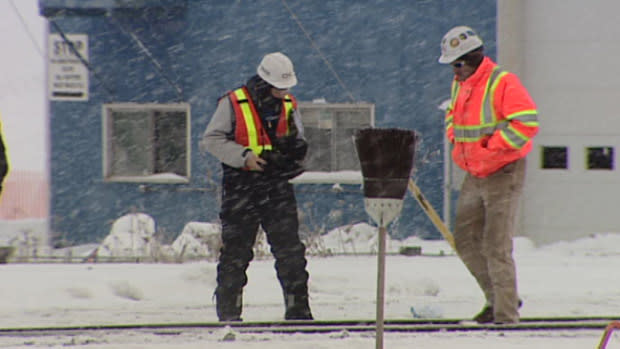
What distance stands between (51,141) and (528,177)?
750cm

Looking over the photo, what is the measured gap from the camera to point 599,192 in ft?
37.7

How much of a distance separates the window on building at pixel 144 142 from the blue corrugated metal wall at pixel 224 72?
6.2 inches

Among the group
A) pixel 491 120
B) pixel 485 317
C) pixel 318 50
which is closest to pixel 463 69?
pixel 491 120

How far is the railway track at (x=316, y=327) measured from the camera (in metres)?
5.14

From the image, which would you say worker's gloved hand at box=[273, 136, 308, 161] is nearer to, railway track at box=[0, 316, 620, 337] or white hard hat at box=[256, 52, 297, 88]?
white hard hat at box=[256, 52, 297, 88]

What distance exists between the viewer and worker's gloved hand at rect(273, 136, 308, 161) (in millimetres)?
5668

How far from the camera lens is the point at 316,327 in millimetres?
5230

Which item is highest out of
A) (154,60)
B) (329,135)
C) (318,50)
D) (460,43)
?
(318,50)

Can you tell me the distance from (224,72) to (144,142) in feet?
5.71

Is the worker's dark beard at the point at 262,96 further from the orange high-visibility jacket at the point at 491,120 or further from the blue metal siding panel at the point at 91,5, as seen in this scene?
the blue metal siding panel at the point at 91,5

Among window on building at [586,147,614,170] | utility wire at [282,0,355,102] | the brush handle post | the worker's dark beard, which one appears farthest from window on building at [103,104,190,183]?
the brush handle post

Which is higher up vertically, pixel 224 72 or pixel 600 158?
pixel 224 72

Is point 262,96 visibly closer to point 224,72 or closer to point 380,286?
point 380,286

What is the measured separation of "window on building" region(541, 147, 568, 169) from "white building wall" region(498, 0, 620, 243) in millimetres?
73
